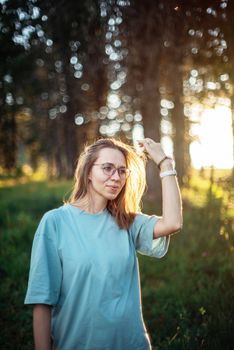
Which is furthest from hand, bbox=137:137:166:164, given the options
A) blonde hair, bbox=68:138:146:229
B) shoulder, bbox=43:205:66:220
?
shoulder, bbox=43:205:66:220

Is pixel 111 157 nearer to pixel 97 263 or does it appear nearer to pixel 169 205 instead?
pixel 169 205

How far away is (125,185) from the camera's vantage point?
271 cm

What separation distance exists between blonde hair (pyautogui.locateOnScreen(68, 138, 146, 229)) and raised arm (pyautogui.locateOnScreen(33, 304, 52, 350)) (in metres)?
0.72

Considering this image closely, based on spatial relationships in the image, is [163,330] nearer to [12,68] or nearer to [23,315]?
[23,315]

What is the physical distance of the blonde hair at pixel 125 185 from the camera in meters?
2.57

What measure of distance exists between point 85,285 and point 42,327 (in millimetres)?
346

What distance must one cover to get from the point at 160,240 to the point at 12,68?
9532 mm

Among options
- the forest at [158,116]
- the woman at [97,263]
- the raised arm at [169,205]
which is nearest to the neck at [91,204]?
the woman at [97,263]

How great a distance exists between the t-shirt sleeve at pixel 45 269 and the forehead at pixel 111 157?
52 cm

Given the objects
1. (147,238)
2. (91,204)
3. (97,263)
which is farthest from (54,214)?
(147,238)

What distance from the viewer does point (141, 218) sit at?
260cm

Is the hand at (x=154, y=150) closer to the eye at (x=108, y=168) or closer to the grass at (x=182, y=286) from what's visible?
the eye at (x=108, y=168)

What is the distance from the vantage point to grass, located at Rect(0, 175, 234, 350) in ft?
12.1

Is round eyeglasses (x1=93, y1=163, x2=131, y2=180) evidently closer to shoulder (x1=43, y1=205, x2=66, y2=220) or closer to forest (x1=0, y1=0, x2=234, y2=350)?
shoulder (x1=43, y1=205, x2=66, y2=220)
